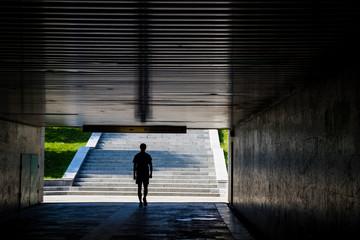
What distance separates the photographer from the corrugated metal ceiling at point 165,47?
409 centimetres

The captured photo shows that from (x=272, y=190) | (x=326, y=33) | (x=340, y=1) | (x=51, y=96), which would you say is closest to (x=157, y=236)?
(x=272, y=190)

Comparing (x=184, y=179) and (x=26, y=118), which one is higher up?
(x=26, y=118)

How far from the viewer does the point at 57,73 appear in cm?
702

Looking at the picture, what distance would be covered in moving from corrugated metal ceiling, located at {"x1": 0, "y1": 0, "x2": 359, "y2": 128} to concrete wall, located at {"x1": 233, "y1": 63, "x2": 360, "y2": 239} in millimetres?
467

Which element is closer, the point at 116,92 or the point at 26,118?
the point at 116,92

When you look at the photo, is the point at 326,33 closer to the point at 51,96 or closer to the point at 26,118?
the point at 51,96

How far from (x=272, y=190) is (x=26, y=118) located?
818 cm

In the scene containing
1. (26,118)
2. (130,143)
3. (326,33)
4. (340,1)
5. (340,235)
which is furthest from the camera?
(130,143)

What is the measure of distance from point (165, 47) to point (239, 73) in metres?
1.89

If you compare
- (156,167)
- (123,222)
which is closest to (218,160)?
(156,167)

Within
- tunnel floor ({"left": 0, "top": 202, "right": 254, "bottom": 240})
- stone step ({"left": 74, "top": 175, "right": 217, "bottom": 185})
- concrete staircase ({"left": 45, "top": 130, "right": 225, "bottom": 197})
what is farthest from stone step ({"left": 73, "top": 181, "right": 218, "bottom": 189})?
tunnel floor ({"left": 0, "top": 202, "right": 254, "bottom": 240})

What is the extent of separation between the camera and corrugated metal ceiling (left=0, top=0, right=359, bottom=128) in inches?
161

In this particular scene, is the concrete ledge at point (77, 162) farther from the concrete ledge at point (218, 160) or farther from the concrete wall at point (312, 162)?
the concrete wall at point (312, 162)

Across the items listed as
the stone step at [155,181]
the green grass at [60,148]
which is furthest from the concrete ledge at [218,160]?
the green grass at [60,148]
